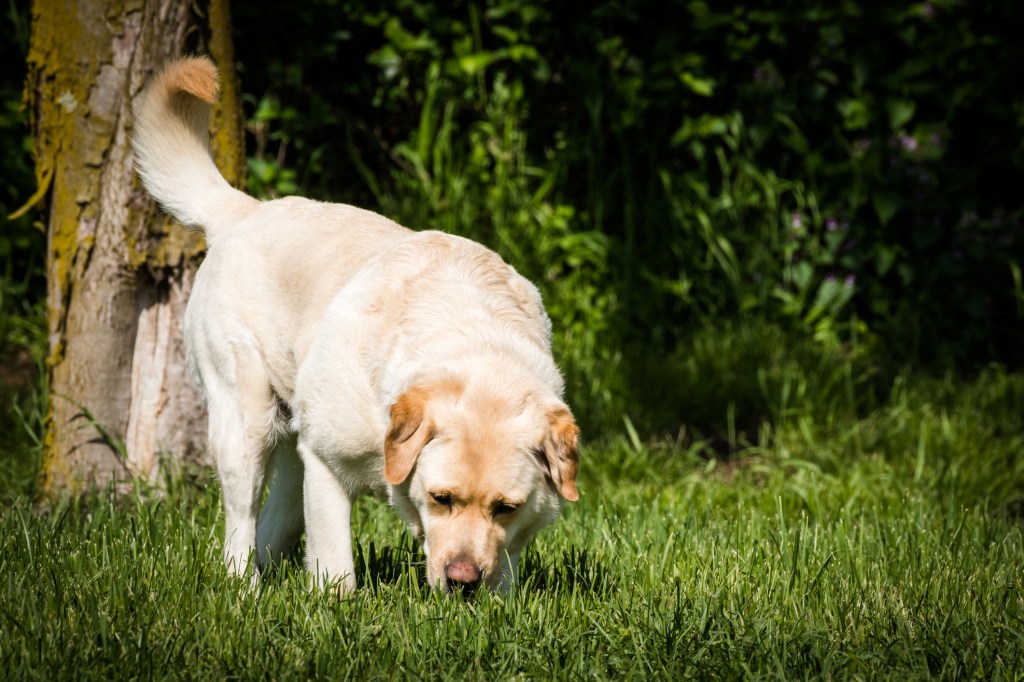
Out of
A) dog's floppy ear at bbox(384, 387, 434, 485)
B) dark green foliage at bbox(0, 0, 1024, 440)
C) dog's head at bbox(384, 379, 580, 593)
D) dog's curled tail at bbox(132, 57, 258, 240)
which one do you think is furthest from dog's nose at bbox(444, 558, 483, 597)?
dark green foliage at bbox(0, 0, 1024, 440)

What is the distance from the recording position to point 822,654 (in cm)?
301

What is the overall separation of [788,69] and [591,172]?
5.07 ft

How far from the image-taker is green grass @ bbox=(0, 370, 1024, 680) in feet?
9.46

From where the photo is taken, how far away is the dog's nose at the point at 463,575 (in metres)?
3.12

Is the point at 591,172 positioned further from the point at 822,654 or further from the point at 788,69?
the point at 822,654

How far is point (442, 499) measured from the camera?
10.6 feet

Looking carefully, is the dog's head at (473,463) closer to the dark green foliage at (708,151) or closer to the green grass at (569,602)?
the green grass at (569,602)

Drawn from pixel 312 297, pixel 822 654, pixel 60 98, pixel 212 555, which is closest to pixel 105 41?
pixel 60 98

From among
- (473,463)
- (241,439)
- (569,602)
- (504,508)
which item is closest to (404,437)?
(473,463)

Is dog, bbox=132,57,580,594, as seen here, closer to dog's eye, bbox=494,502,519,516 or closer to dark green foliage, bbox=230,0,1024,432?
dog's eye, bbox=494,502,519,516

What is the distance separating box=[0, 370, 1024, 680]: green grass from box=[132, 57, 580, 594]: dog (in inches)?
7.5

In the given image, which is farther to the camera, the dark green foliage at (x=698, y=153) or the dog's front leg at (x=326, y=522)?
the dark green foliage at (x=698, y=153)

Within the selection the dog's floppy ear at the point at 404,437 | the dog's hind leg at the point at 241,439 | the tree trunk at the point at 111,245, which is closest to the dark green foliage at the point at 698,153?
the tree trunk at the point at 111,245

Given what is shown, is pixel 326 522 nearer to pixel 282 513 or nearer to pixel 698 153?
pixel 282 513
